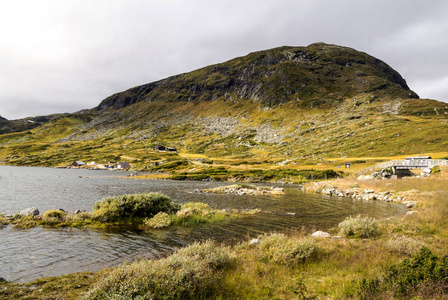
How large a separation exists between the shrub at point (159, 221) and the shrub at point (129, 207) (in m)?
1.76

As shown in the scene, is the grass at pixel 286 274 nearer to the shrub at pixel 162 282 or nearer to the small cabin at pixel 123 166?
the shrub at pixel 162 282

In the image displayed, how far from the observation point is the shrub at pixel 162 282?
689 cm

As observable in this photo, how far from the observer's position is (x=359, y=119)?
166000 millimetres

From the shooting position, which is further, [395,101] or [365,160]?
A: [395,101]

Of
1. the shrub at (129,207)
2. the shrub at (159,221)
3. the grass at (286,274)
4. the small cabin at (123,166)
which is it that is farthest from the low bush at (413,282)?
the small cabin at (123,166)

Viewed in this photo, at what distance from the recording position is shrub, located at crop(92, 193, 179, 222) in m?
21.9

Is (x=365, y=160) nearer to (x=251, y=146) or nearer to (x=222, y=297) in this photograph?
(x=251, y=146)

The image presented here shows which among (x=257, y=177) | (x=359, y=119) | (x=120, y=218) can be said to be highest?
(x=359, y=119)

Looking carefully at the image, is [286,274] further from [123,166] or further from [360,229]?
[123,166]

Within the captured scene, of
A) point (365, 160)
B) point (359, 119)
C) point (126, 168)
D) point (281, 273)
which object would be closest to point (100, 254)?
point (281, 273)

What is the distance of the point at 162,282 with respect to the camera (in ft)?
24.4

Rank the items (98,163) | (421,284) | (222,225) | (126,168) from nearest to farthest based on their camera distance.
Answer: (421,284) < (222,225) < (126,168) < (98,163)

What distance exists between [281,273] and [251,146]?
165m

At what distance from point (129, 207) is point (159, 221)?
3.91 meters
